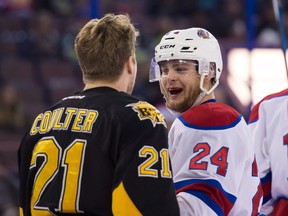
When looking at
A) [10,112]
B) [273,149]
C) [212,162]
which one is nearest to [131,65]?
[212,162]

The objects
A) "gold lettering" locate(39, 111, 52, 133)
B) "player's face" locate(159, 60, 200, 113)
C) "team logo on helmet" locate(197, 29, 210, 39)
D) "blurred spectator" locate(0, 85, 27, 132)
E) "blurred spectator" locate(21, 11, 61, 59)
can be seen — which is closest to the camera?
"gold lettering" locate(39, 111, 52, 133)

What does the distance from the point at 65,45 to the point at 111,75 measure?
21.2 feet

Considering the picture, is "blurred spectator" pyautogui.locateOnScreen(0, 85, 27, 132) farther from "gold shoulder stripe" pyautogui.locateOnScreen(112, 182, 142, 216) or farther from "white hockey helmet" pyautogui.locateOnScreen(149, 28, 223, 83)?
"gold shoulder stripe" pyautogui.locateOnScreen(112, 182, 142, 216)

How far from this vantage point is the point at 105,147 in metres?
2.99

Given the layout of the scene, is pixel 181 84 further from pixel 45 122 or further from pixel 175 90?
pixel 45 122

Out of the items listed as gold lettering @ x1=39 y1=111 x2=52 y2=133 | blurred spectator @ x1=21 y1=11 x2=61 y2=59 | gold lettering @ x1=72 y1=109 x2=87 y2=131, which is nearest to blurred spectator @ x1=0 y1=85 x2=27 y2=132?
blurred spectator @ x1=21 y1=11 x2=61 y2=59

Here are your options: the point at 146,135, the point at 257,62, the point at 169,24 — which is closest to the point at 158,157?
the point at 146,135

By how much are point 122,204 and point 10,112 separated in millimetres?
5403

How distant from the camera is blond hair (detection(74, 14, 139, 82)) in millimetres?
3033

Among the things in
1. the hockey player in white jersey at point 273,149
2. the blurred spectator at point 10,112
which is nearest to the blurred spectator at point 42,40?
A: the blurred spectator at point 10,112

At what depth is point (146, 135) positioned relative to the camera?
3.00 m

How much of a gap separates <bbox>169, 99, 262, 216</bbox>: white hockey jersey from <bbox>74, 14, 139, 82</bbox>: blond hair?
428 millimetres

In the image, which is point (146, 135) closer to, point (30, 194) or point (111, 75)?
point (111, 75)

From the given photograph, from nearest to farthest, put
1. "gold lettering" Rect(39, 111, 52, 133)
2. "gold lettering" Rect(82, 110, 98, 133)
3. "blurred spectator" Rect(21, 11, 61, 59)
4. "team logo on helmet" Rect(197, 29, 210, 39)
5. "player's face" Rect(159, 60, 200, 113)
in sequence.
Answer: "gold lettering" Rect(82, 110, 98, 133)
"gold lettering" Rect(39, 111, 52, 133)
"player's face" Rect(159, 60, 200, 113)
"team logo on helmet" Rect(197, 29, 210, 39)
"blurred spectator" Rect(21, 11, 61, 59)
